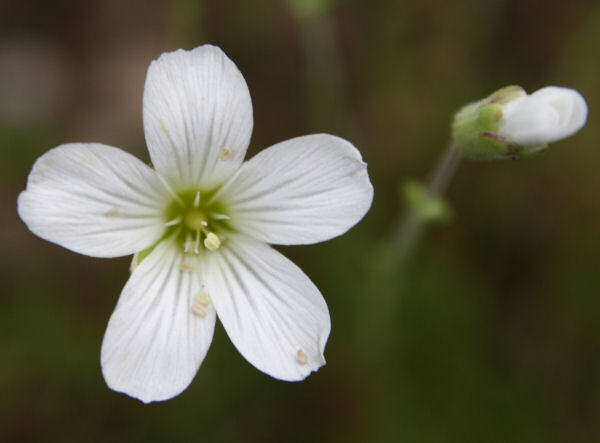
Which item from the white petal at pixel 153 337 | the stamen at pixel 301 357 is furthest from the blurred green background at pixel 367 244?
the white petal at pixel 153 337

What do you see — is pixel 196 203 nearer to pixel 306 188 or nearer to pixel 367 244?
pixel 306 188

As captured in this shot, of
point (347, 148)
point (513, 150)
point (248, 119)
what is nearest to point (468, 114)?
point (513, 150)

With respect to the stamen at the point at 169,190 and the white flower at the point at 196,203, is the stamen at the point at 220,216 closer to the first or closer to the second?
the white flower at the point at 196,203

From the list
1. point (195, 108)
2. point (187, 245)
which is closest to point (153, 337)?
point (187, 245)

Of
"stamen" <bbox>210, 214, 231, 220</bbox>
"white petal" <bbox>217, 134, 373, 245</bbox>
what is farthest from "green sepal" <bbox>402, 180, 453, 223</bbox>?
"stamen" <bbox>210, 214, 231, 220</bbox>

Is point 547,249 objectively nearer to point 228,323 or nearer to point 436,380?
point 436,380

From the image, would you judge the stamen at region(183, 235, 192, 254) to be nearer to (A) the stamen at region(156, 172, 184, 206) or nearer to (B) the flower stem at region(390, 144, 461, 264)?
(A) the stamen at region(156, 172, 184, 206)
